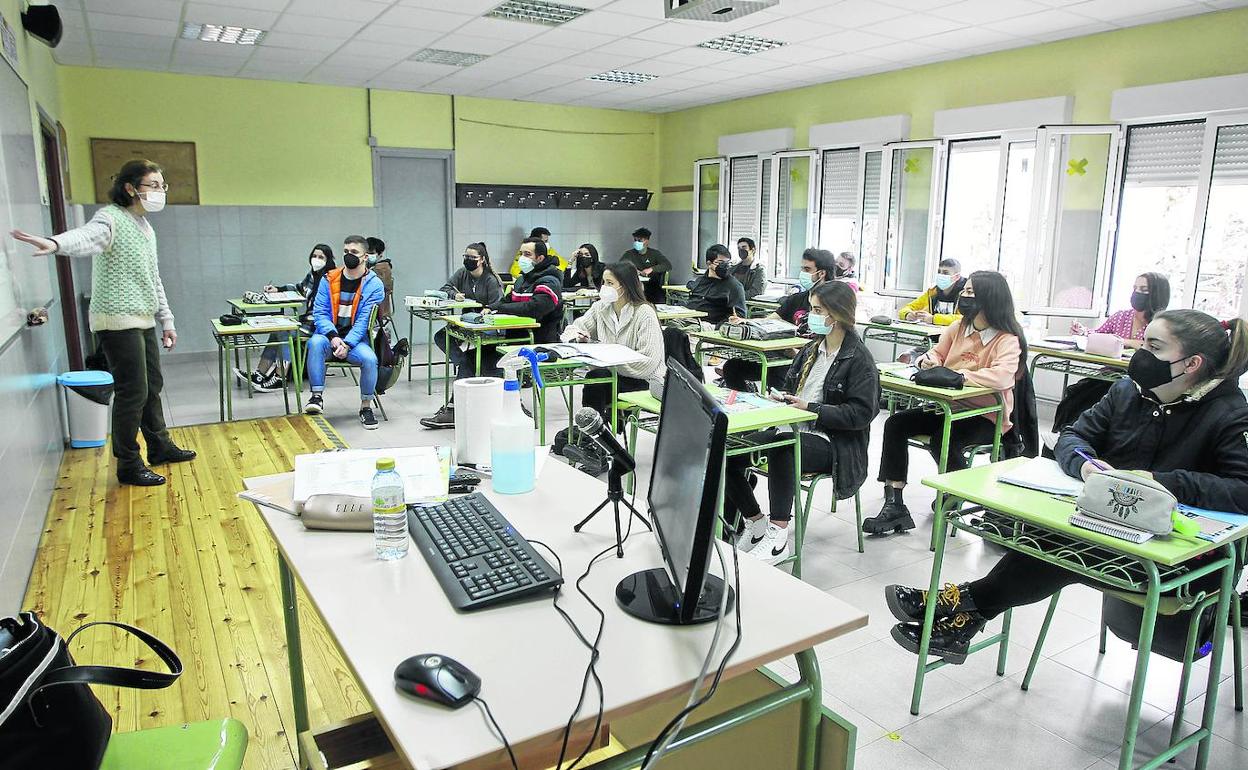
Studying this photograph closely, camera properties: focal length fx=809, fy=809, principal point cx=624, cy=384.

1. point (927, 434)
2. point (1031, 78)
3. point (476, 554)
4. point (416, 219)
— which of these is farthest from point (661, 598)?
point (416, 219)

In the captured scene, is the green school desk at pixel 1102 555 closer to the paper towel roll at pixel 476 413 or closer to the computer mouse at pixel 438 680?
the paper towel roll at pixel 476 413

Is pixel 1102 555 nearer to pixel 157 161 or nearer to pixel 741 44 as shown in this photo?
pixel 741 44

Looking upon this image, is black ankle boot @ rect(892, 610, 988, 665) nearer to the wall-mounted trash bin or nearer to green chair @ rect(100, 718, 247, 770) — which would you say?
green chair @ rect(100, 718, 247, 770)

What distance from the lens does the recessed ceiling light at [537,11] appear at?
548cm

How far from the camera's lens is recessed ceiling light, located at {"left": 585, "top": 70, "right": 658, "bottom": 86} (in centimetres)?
794

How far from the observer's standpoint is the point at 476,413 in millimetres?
2080

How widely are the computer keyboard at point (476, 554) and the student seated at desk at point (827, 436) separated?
1.70m

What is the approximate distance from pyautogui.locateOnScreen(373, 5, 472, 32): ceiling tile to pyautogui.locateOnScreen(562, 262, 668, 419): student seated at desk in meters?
2.51

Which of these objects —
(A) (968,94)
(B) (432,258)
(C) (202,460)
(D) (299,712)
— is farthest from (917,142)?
(D) (299,712)

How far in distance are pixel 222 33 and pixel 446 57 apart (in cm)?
182

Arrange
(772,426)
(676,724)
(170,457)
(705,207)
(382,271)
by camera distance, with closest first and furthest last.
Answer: (676,724), (772,426), (170,457), (382,271), (705,207)

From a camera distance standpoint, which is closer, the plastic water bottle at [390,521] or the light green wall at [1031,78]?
the plastic water bottle at [390,521]

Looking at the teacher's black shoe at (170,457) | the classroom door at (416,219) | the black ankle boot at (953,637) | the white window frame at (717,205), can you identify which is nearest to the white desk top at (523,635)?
the black ankle boot at (953,637)

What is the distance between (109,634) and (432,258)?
754 cm
